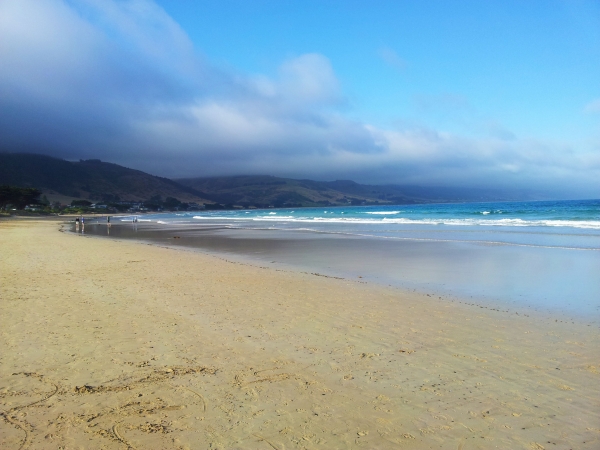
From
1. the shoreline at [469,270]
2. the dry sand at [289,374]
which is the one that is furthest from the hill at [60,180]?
the dry sand at [289,374]

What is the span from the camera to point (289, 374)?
496cm

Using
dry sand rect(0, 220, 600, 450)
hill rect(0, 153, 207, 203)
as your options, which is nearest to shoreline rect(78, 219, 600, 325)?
dry sand rect(0, 220, 600, 450)

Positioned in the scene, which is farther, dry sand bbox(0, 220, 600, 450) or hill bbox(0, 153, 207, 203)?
hill bbox(0, 153, 207, 203)

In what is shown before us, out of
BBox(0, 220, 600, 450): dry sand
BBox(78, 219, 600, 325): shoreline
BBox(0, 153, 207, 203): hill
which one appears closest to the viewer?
BBox(0, 220, 600, 450): dry sand

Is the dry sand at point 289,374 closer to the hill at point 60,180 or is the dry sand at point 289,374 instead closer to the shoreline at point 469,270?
the shoreline at point 469,270

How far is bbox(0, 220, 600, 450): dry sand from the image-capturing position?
3699 millimetres

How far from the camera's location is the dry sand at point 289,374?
370 centimetres

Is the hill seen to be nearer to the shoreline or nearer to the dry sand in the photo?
the shoreline

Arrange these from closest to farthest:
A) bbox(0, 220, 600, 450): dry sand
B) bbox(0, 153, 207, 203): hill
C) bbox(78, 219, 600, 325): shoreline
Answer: bbox(0, 220, 600, 450): dry sand
bbox(78, 219, 600, 325): shoreline
bbox(0, 153, 207, 203): hill

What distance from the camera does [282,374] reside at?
497 centimetres

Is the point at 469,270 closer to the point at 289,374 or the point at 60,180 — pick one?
the point at 289,374

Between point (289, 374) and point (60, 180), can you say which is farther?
point (60, 180)

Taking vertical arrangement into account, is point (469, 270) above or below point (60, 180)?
below

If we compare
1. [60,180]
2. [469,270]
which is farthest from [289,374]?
[60,180]
